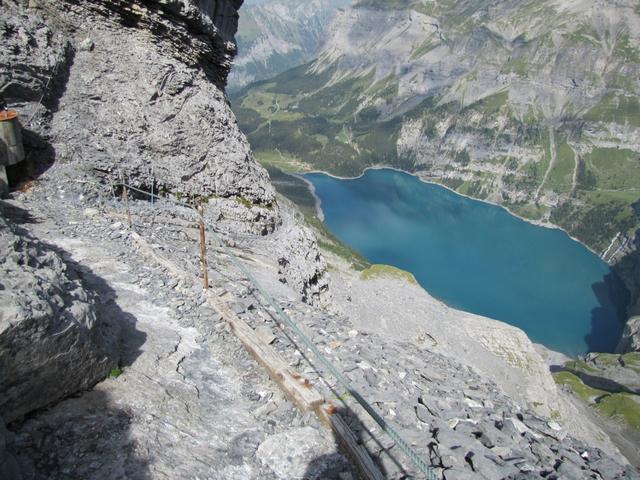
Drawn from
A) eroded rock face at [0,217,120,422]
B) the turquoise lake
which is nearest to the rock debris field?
eroded rock face at [0,217,120,422]

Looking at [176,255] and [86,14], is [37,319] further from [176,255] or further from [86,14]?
[86,14]

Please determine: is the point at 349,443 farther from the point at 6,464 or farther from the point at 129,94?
Answer: the point at 129,94

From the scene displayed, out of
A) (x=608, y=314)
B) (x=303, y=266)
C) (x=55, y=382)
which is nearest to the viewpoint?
(x=55, y=382)

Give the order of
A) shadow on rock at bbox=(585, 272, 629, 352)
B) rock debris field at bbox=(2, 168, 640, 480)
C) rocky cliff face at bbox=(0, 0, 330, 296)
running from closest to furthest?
rock debris field at bbox=(2, 168, 640, 480) < rocky cliff face at bbox=(0, 0, 330, 296) < shadow on rock at bbox=(585, 272, 629, 352)

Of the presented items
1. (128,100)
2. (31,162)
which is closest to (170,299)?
(31,162)

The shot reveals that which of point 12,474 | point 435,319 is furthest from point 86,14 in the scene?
point 435,319

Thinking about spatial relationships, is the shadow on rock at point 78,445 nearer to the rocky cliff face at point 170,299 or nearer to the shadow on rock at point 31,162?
the rocky cliff face at point 170,299

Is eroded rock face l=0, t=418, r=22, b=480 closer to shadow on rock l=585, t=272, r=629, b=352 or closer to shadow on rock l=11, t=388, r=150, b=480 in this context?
shadow on rock l=11, t=388, r=150, b=480
